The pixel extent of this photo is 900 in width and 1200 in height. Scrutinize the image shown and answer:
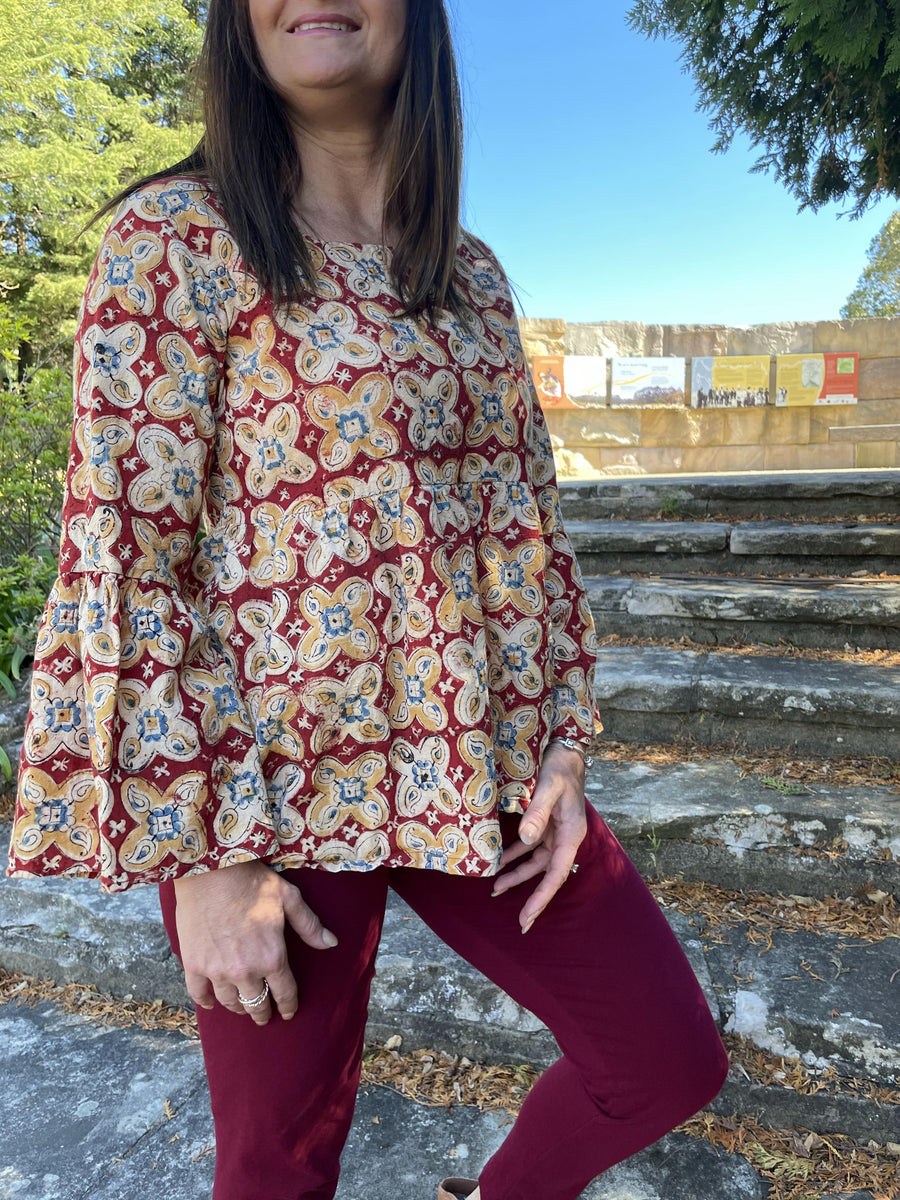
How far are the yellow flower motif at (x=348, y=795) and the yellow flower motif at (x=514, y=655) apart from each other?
211 millimetres

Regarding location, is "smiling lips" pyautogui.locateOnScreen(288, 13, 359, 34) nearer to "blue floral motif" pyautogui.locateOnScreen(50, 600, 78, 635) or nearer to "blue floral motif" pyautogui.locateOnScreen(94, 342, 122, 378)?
"blue floral motif" pyautogui.locateOnScreen(94, 342, 122, 378)

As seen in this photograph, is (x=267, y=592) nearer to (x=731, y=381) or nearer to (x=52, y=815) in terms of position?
(x=52, y=815)

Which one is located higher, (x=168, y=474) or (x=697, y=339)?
(x=697, y=339)

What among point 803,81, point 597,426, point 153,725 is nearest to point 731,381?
point 597,426

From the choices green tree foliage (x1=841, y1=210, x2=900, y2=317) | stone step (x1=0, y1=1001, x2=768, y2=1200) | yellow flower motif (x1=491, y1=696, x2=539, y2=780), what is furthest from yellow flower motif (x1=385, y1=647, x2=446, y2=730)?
green tree foliage (x1=841, y1=210, x2=900, y2=317)

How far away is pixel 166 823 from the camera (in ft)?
2.69

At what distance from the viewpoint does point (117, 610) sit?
82cm

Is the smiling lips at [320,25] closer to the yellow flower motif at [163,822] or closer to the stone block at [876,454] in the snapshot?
the yellow flower motif at [163,822]

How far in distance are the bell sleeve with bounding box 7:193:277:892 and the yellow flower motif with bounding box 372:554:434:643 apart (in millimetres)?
206

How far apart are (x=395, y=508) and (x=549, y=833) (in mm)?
487

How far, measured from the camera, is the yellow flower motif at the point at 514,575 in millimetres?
1091

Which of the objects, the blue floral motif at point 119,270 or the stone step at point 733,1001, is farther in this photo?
the stone step at point 733,1001

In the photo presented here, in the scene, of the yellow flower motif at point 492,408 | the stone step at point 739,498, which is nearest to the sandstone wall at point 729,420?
the stone step at point 739,498

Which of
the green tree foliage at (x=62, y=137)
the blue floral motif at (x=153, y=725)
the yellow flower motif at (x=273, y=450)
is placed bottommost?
the blue floral motif at (x=153, y=725)
